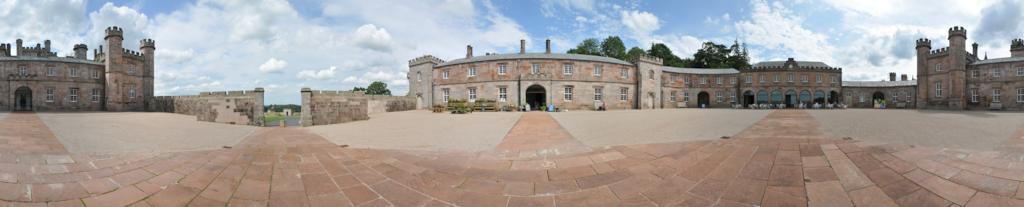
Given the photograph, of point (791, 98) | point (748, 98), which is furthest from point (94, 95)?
point (791, 98)

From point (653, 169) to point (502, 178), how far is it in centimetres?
197

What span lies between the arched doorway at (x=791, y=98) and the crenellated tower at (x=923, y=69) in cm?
774

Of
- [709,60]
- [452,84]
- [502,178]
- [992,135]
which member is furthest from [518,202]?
[709,60]

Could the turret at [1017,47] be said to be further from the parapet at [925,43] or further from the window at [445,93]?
the window at [445,93]

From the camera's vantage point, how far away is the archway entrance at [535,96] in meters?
28.1

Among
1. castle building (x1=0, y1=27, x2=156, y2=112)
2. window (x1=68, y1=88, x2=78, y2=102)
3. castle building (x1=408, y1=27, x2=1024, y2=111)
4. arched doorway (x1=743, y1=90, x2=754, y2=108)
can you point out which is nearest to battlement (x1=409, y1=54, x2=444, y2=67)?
castle building (x1=408, y1=27, x2=1024, y2=111)

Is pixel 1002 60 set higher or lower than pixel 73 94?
higher

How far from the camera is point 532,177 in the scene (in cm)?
479

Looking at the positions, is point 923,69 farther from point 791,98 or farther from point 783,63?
point 783,63

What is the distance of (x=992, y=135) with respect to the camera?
315 inches

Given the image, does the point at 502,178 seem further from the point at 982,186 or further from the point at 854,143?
Result: the point at 854,143

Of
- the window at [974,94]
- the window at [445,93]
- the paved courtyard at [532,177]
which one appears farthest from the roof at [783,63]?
the paved courtyard at [532,177]

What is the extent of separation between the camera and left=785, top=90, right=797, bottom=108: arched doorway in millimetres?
35219

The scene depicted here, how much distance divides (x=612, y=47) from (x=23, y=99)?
55.0 meters
